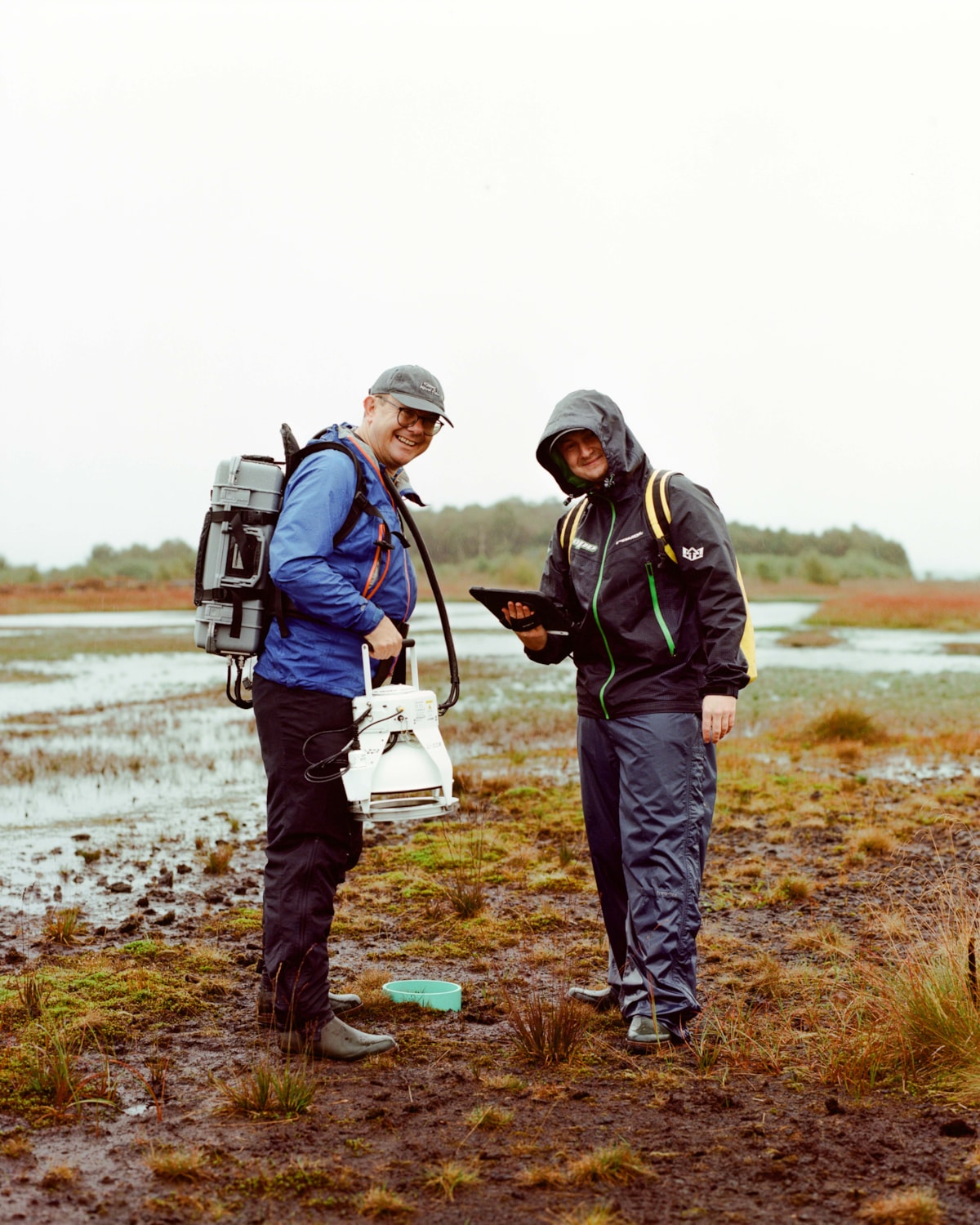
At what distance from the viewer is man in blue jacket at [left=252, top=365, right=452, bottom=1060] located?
4156mm

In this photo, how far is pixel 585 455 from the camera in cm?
457

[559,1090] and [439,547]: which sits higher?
[439,547]

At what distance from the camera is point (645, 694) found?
446cm

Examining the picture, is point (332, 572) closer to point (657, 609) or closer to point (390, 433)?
point (390, 433)

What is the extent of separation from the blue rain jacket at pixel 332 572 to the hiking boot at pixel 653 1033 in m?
1.59

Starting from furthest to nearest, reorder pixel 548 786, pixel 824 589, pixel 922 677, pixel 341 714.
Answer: pixel 824 589 < pixel 922 677 < pixel 548 786 < pixel 341 714

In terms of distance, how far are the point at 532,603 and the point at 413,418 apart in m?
0.87

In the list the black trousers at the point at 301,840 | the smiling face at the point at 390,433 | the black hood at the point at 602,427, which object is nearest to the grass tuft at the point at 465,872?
the black trousers at the point at 301,840

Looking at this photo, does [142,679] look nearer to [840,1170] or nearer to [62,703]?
[62,703]

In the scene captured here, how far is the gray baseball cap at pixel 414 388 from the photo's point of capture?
14.1 ft

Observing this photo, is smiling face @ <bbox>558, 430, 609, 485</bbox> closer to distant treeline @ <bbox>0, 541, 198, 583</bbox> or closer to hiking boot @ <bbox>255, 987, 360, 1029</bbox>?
hiking boot @ <bbox>255, 987, 360, 1029</bbox>

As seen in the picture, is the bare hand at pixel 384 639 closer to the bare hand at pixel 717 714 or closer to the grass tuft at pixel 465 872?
the bare hand at pixel 717 714

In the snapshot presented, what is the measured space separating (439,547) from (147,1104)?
108 metres

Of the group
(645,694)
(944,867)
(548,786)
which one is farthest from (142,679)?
(645,694)
